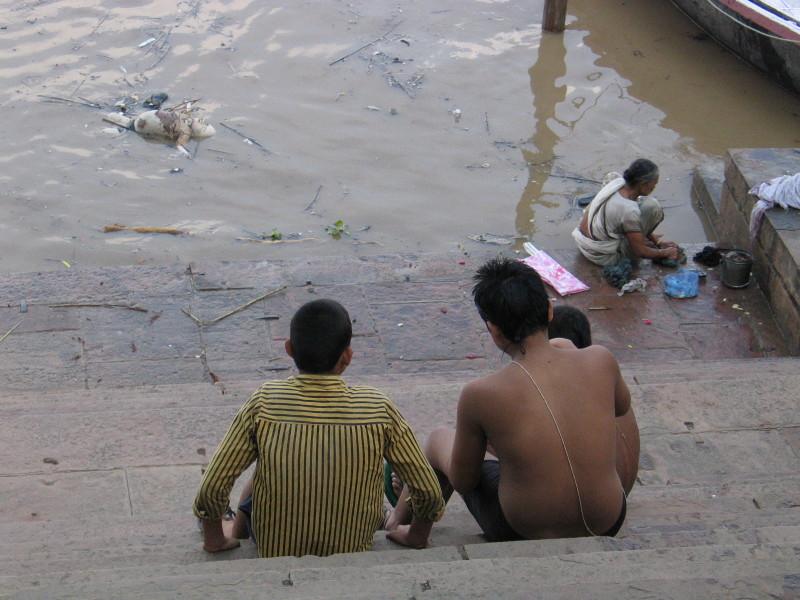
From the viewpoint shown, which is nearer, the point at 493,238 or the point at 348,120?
the point at 493,238

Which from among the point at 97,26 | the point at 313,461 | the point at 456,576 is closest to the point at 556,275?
the point at 313,461

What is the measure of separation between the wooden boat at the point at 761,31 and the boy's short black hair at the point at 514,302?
796 cm

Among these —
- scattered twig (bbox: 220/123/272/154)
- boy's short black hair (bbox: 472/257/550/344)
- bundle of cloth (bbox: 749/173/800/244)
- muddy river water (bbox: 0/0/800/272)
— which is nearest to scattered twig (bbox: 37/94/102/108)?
muddy river water (bbox: 0/0/800/272)

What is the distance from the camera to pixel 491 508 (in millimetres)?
3004

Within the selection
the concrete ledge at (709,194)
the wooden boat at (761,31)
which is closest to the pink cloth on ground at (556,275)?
the concrete ledge at (709,194)

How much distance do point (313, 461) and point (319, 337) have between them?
361mm

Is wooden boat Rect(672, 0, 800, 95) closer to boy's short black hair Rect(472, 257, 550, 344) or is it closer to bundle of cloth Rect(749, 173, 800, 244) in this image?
bundle of cloth Rect(749, 173, 800, 244)

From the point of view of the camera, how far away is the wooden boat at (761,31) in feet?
31.2

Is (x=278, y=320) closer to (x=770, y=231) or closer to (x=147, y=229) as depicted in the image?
(x=147, y=229)

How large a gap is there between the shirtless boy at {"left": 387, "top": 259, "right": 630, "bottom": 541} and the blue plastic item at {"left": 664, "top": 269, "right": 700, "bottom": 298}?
3650 mm

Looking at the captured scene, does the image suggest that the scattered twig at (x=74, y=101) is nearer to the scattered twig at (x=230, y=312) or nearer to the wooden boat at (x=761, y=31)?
the scattered twig at (x=230, y=312)

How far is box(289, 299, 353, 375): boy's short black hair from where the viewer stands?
8.30 ft

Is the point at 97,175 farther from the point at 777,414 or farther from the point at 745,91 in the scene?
the point at 745,91

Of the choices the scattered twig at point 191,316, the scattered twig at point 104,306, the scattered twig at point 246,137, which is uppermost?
the scattered twig at point 104,306
